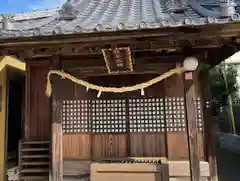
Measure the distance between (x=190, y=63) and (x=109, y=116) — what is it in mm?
2244

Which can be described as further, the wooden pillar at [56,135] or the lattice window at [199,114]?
the lattice window at [199,114]

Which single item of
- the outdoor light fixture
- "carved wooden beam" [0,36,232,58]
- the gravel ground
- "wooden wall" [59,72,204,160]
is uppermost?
"carved wooden beam" [0,36,232,58]

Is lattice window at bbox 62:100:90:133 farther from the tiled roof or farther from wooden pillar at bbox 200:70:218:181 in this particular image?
wooden pillar at bbox 200:70:218:181

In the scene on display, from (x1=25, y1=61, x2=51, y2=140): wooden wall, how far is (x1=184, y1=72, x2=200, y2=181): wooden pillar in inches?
142

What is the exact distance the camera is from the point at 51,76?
5270mm

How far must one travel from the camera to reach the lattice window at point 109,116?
5.75 m

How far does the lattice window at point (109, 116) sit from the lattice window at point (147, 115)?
8.5 inches

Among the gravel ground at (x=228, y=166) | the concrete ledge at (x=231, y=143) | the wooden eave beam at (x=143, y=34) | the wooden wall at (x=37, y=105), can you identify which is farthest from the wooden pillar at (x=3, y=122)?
the concrete ledge at (x=231, y=143)

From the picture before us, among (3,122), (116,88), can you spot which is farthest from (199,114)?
(3,122)

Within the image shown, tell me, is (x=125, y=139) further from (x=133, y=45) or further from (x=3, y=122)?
(x=3, y=122)

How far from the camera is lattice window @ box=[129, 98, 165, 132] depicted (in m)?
5.63

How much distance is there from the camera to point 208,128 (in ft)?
18.9

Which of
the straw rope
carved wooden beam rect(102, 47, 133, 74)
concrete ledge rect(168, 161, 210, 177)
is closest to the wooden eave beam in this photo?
carved wooden beam rect(102, 47, 133, 74)

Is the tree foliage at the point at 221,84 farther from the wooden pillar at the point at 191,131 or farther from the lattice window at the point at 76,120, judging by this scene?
the lattice window at the point at 76,120
